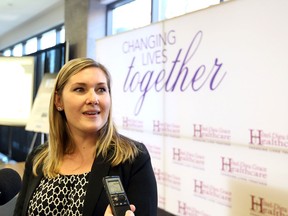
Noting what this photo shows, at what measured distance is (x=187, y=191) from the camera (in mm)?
2275

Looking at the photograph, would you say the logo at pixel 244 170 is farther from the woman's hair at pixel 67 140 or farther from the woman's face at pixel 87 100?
the woman's face at pixel 87 100

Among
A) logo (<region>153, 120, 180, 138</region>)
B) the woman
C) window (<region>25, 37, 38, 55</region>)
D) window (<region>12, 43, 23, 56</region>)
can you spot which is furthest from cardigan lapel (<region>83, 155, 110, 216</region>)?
window (<region>12, 43, 23, 56</region>)

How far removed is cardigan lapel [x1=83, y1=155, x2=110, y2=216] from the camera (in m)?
1.14

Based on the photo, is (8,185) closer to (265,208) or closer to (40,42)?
(265,208)

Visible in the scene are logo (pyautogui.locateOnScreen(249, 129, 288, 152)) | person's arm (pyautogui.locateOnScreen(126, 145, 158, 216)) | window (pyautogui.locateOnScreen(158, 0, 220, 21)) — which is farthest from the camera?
window (pyautogui.locateOnScreen(158, 0, 220, 21))

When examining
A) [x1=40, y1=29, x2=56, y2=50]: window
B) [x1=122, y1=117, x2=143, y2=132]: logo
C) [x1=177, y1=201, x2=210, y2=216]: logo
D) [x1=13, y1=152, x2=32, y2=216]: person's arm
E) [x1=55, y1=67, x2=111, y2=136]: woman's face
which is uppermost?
[x1=40, y1=29, x2=56, y2=50]: window

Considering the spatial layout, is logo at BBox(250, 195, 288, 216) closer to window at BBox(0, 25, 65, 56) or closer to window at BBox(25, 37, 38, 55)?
window at BBox(0, 25, 65, 56)

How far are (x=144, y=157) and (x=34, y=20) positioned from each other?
18.0 ft

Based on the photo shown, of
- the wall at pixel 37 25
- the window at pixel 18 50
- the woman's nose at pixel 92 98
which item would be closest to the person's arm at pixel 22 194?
the woman's nose at pixel 92 98

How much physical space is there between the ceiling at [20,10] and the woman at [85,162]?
13.3ft

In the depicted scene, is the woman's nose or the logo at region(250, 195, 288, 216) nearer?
the woman's nose

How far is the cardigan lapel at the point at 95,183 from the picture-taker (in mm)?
1137

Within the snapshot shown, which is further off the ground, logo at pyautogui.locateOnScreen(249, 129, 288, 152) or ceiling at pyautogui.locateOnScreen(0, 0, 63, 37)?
ceiling at pyautogui.locateOnScreen(0, 0, 63, 37)

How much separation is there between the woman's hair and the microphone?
0.27 feet
